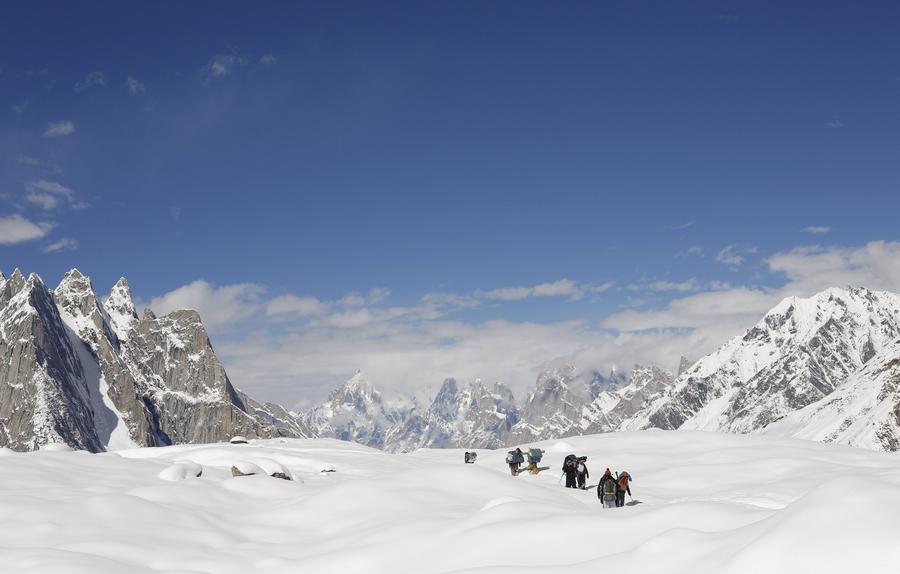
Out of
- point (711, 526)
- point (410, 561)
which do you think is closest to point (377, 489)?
point (410, 561)

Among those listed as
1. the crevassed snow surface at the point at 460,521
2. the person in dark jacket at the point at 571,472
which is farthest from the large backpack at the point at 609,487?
the person in dark jacket at the point at 571,472

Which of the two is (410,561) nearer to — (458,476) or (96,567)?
(96,567)

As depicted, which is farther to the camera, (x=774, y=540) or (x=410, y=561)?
(x=410, y=561)

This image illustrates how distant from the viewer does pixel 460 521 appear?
19156mm

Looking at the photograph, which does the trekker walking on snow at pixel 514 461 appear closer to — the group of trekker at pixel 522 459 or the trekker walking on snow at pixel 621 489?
the group of trekker at pixel 522 459

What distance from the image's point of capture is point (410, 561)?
55.7 ft

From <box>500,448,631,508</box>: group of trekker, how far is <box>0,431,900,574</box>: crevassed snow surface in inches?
37.6

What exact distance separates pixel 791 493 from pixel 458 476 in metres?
11.7

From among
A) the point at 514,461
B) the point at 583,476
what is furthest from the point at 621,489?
the point at 514,461

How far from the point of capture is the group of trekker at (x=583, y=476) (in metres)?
26.1

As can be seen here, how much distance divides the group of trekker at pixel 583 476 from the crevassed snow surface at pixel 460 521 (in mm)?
954

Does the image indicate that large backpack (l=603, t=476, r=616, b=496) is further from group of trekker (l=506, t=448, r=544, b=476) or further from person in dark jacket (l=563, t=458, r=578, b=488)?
group of trekker (l=506, t=448, r=544, b=476)

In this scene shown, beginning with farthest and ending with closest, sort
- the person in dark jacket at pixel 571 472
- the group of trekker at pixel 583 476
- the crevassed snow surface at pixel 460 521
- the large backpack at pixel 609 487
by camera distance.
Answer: the person in dark jacket at pixel 571 472 → the group of trekker at pixel 583 476 → the large backpack at pixel 609 487 → the crevassed snow surface at pixel 460 521

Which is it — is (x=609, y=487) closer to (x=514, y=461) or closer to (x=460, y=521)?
(x=460, y=521)
